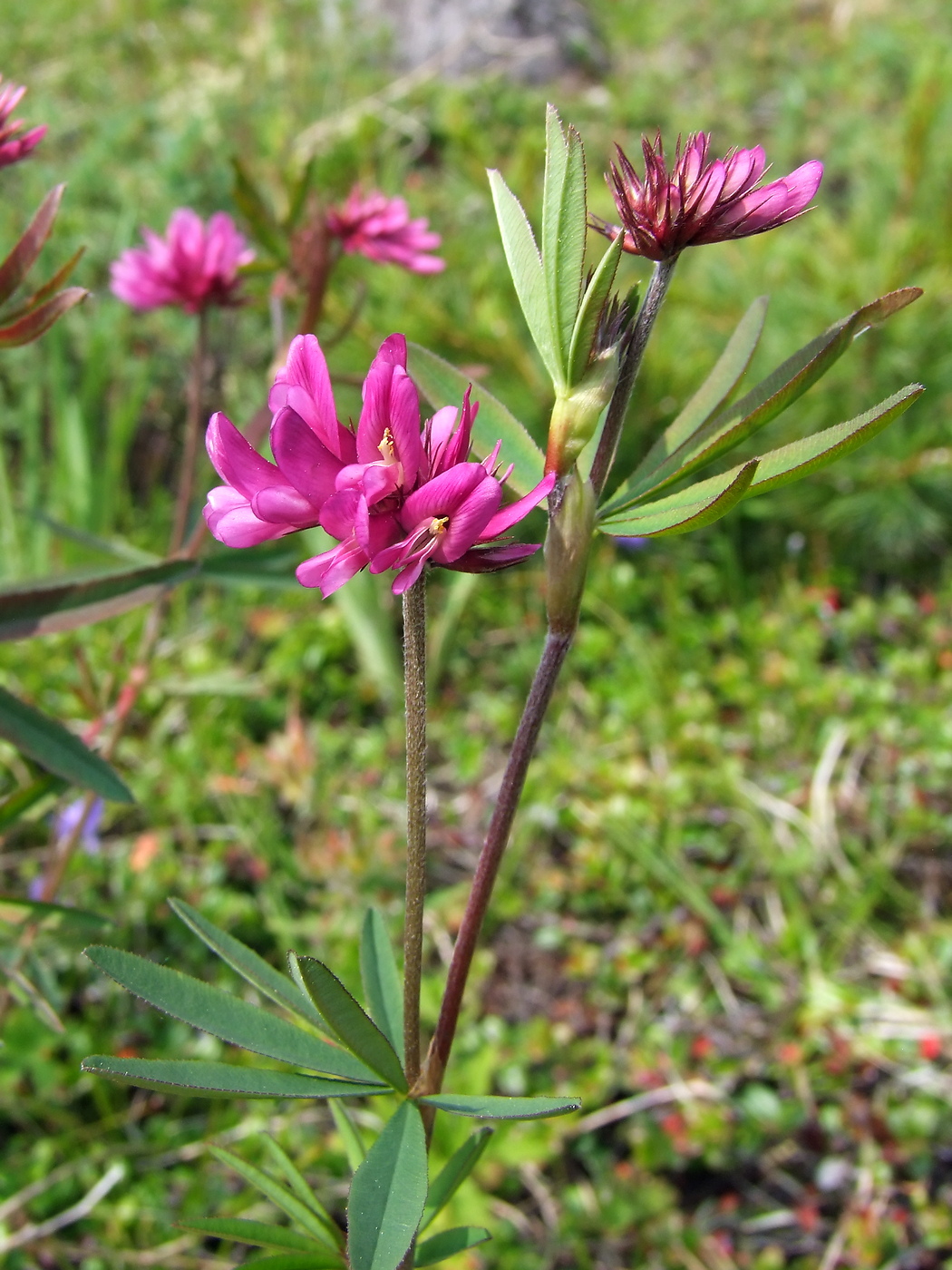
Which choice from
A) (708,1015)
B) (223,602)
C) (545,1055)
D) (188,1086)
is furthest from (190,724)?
(188,1086)

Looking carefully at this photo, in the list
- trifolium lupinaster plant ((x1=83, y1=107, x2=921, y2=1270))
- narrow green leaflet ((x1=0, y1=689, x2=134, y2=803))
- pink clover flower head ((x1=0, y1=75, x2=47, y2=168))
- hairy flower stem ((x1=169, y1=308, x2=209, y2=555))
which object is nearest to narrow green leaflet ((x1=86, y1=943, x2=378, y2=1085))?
trifolium lupinaster plant ((x1=83, y1=107, x2=921, y2=1270))

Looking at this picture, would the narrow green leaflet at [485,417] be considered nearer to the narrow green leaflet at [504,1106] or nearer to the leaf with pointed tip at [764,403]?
the leaf with pointed tip at [764,403]

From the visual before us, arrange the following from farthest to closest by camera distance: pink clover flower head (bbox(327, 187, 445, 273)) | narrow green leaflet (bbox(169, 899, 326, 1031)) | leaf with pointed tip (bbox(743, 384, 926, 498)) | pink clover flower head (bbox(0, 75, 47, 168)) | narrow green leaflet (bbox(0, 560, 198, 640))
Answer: pink clover flower head (bbox(327, 187, 445, 273)) → narrow green leaflet (bbox(0, 560, 198, 640)) → pink clover flower head (bbox(0, 75, 47, 168)) → narrow green leaflet (bbox(169, 899, 326, 1031)) → leaf with pointed tip (bbox(743, 384, 926, 498))

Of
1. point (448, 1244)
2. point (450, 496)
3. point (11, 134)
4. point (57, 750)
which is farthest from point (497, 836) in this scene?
point (11, 134)

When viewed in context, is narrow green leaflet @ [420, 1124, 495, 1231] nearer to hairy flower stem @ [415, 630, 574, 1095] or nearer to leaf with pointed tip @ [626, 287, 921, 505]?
hairy flower stem @ [415, 630, 574, 1095]

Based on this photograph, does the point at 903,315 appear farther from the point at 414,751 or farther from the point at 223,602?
the point at 414,751

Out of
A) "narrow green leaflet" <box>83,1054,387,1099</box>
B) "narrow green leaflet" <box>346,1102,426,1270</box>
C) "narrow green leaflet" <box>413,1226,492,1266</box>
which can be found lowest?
"narrow green leaflet" <box>413,1226,492,1266</box>

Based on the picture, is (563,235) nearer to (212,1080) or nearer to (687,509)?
(687,509)
